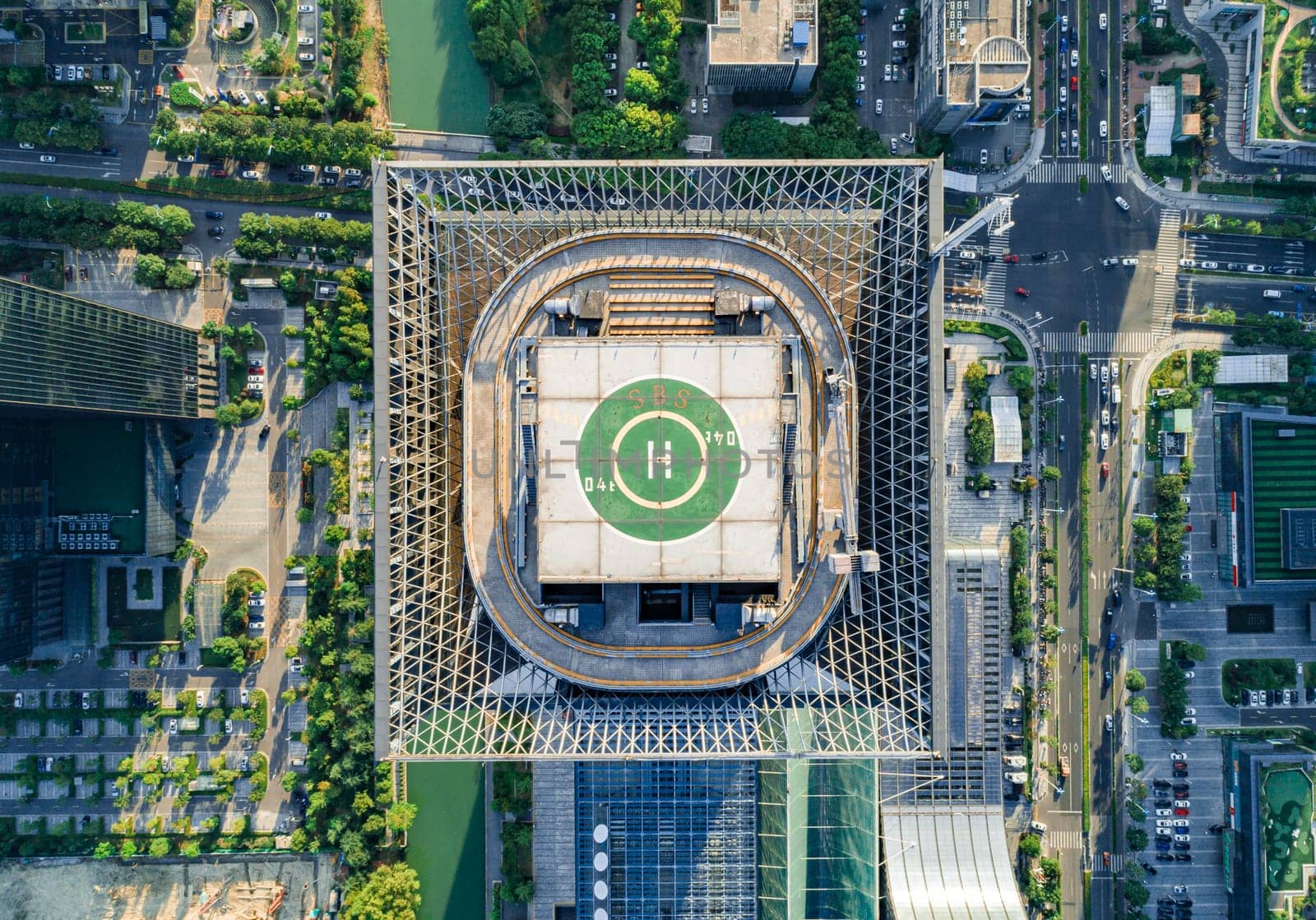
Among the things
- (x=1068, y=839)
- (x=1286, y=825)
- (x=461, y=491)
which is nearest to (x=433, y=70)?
(x=461, y=491)

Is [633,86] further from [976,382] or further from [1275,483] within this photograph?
[1275,483]

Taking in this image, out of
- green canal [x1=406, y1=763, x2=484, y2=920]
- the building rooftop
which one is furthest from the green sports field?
green canal [x1=406, y1=763, x2=484, y2=920]

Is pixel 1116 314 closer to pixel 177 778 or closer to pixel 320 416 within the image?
pixel 320 416

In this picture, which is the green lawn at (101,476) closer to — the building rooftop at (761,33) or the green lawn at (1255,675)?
the building rooftop at (761,33)

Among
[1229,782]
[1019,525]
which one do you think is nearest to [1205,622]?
[1229,782]

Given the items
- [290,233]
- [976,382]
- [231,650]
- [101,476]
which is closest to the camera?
[101,476]
